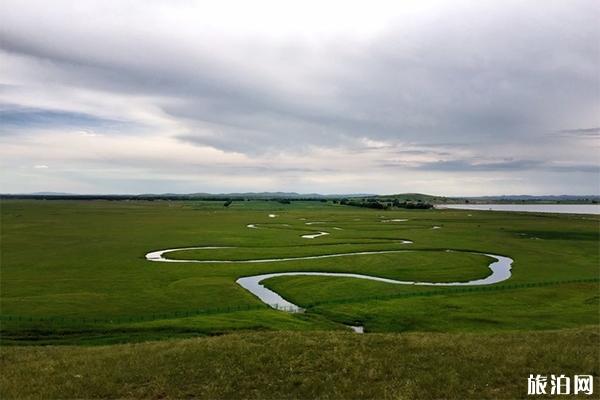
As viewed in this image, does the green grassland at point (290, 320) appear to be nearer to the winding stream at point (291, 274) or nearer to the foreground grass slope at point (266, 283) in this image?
the foreground grass slope at point (266, 283)

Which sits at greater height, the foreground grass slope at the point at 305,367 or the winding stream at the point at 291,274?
the foreground grass slope at the point at 305,367

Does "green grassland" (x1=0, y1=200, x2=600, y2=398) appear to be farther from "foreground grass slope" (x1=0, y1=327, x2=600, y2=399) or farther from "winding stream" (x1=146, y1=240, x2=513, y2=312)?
"winding stream" (x1=146, y1=240, x2=513, y2=312)

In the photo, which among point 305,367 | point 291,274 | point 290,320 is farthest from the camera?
point 291,274

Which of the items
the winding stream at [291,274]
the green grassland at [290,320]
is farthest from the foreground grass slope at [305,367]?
the winding stream at [291,274]

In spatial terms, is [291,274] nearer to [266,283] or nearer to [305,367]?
[266,283]

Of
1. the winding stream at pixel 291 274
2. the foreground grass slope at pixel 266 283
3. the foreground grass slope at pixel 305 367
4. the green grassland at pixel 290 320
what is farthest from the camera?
the winding stream at pixel 291 274

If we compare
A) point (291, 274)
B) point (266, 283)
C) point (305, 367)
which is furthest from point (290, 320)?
point (291, 274)

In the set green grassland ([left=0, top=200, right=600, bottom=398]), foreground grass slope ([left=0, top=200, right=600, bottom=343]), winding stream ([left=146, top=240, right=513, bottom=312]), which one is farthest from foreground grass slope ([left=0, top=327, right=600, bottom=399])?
winding stream ([left=146, top=240, right=513, bottom=312])

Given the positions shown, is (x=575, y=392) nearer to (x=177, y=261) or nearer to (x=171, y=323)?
(x=171, y=323)
